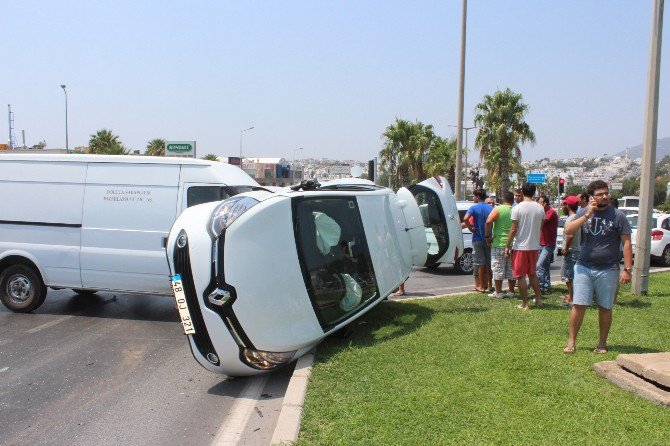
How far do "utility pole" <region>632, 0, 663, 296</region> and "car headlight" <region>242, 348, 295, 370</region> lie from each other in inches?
277

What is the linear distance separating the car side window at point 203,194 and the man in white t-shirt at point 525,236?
14.6ft

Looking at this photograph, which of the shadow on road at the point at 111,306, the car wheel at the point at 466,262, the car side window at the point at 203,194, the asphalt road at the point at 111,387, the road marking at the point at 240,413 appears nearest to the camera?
the road marking at the point at 240,413

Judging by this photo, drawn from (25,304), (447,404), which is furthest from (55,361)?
(447,404)

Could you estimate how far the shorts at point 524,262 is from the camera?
27.3ft

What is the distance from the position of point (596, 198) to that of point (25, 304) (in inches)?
335

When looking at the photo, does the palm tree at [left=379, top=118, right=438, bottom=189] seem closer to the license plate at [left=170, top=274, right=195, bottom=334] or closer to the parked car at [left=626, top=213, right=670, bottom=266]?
the parked car at [left=626, top=213, right=670, bottom=266]

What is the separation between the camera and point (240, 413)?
530 centimetres

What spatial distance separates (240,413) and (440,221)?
6000 mm

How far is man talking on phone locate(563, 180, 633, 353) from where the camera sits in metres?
5.77

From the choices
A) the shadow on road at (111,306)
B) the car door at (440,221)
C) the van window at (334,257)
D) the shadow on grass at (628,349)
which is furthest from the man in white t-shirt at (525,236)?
the shadow on road at (111,306)

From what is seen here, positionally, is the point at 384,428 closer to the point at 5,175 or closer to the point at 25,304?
the point at 25,304

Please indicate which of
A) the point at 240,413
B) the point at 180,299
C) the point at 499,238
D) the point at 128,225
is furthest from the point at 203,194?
the point at 499,238

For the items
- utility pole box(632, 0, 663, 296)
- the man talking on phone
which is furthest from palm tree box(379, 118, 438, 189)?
the man talking on phone

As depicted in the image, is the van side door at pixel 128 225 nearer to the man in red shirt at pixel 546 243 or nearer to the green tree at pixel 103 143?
the man in red shirt at pixel 546 243
